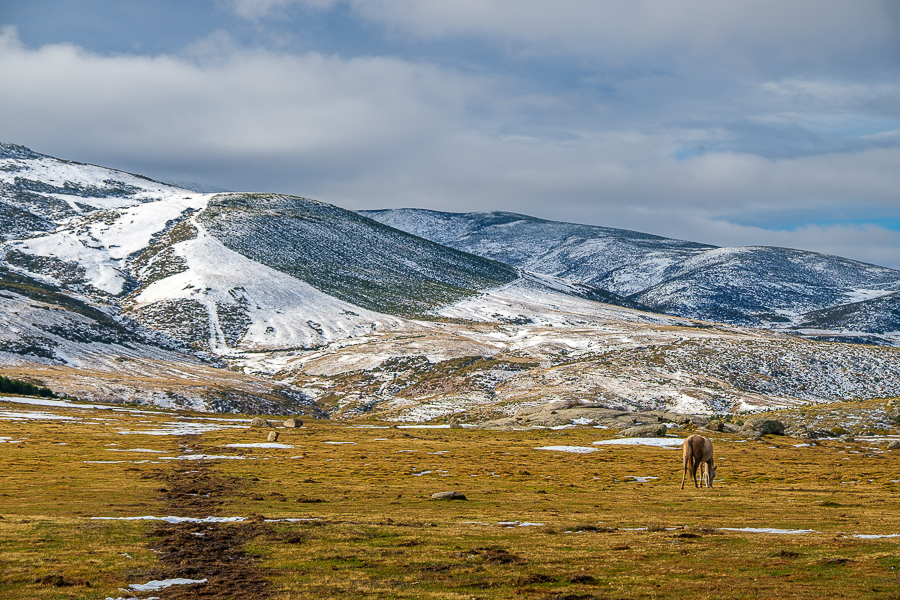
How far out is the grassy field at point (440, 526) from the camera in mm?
21234

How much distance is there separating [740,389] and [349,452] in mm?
109360

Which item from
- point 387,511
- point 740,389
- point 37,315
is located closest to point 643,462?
point 387,511

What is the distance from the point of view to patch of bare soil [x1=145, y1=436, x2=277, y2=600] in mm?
20750

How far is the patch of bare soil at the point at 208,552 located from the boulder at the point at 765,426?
76941mm

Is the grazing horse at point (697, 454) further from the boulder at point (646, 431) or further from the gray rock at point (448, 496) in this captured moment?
the boulder at point (646, 431)

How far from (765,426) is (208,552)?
292 feet

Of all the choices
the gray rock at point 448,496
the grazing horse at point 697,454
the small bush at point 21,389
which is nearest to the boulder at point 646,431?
the grazing horse at point 697,454

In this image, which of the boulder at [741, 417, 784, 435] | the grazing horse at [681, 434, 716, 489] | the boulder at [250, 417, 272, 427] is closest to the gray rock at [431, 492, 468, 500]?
the grazing horse at [681, 434, 716, 489]

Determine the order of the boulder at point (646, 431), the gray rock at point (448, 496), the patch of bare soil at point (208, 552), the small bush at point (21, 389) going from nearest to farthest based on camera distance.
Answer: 1. the patch of bare soil at point (208, 552)
2. the gray rock at point (448, 496)
3. the boulder at point (646, 431)
4. the small bush at point (21, 389)

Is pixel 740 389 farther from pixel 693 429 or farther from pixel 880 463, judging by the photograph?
pixel 880 463

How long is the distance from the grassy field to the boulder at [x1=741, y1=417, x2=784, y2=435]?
919 inches

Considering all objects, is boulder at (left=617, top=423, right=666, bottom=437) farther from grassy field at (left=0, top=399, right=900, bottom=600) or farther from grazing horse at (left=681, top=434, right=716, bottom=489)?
grazing horse at (left=681, top=434, right=716, bottom=489)

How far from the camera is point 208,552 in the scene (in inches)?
1017

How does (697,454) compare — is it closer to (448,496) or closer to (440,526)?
(448,496)
